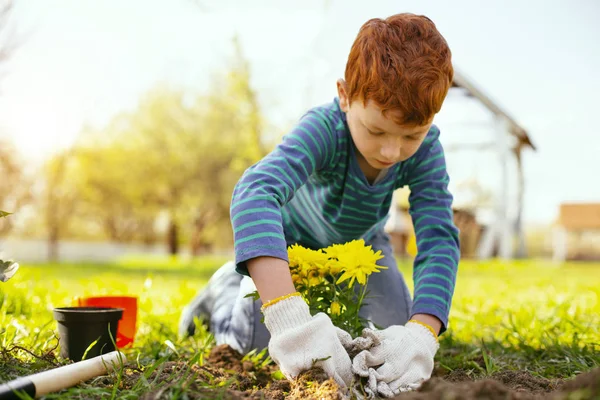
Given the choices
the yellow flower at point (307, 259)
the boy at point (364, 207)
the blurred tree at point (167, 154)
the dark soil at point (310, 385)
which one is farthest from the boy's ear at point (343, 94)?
the blurred tree at point (167, 154)

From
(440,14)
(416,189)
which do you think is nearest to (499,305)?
(416,189)

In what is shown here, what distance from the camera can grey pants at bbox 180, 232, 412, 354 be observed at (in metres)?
2.23

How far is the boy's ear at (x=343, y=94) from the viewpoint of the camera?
1816mm

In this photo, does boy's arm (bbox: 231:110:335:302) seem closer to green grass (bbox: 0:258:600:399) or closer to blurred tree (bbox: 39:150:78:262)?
green grass (bbox: 0:258:600:399)

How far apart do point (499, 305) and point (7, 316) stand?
114 inches

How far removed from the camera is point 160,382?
1.39m

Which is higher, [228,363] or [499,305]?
[228,363]

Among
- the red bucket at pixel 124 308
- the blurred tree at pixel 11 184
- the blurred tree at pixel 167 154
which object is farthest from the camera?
the blurred tree at pixel 167 154

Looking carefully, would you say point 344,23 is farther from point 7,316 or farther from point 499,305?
point 7,316

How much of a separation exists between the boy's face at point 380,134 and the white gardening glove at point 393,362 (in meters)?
0.53

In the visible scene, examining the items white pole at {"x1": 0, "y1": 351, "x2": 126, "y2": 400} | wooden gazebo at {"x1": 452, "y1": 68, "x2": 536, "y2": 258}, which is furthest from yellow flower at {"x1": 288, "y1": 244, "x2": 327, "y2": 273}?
wooden gazebo at {"x1": 452, "y1": 68, "x2": 536, "y2": 258}

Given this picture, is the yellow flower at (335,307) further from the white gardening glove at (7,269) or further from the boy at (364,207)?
the white gardening glove at (7,269)

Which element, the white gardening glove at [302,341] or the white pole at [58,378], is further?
the white gardening glove at [302,341]

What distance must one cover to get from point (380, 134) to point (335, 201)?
519 millimetres
